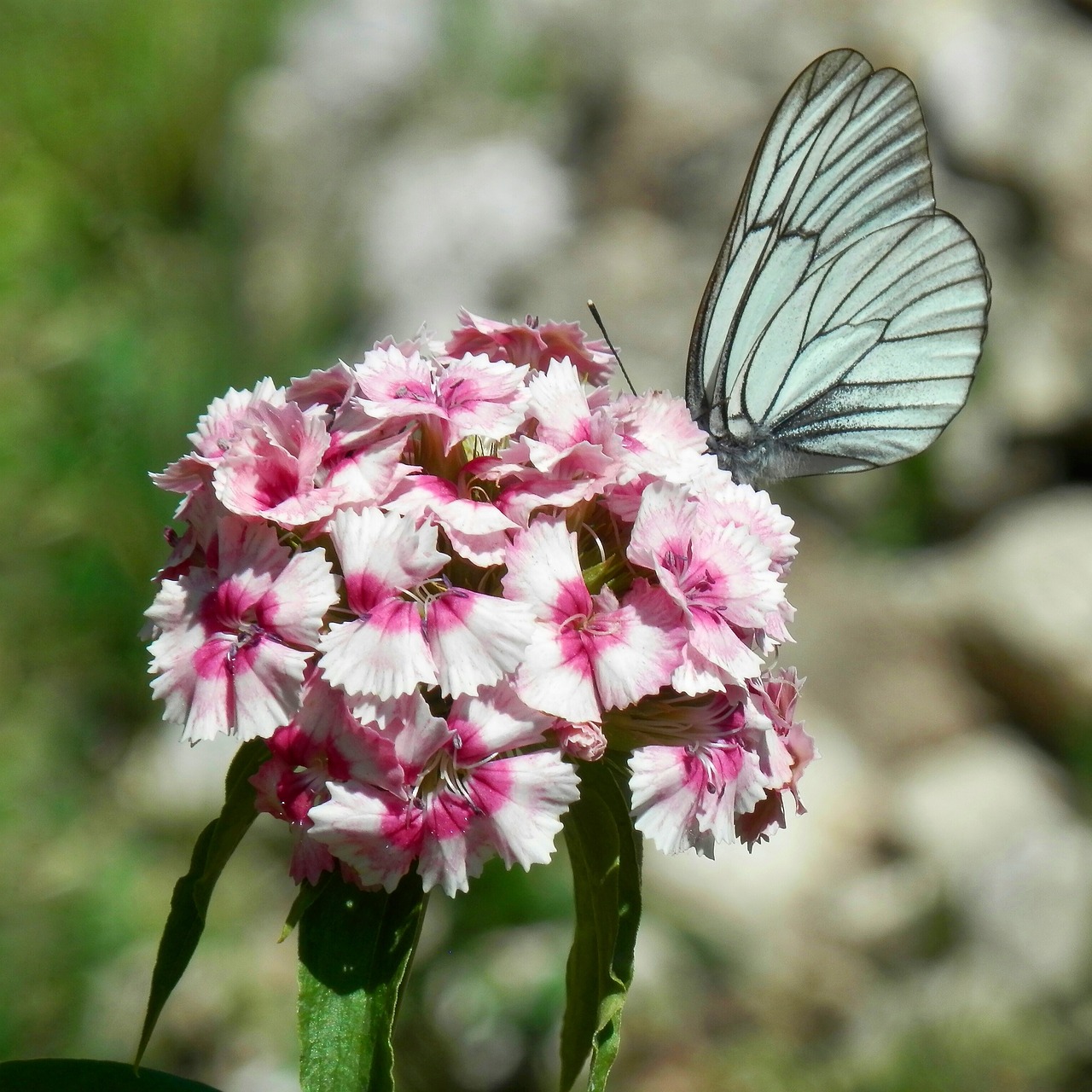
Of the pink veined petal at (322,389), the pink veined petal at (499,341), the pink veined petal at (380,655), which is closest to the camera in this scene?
the pink veined petal at (380,655)

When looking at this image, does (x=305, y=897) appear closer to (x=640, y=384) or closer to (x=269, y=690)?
(x=269, y=690)

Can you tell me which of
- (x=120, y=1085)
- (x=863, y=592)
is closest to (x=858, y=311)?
(x=120, y=1085)

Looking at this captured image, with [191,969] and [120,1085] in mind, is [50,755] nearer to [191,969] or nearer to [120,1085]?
[191,969]

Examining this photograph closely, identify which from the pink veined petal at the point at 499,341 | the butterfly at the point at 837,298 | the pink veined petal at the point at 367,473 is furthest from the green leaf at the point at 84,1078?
the butterfly at the point at 837,298

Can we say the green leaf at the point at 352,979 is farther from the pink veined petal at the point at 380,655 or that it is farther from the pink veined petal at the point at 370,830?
the pink veined petal at the point at 380,655

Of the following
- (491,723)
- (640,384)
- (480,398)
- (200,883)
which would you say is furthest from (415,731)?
(640,384)

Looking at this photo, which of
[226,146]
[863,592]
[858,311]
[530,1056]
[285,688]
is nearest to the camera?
[285,688]

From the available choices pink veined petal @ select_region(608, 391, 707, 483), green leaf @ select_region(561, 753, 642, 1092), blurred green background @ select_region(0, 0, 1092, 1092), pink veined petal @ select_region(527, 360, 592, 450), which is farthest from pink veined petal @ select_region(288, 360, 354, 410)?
blurred green background @ select_region(0, 0, 1092, 1092)
